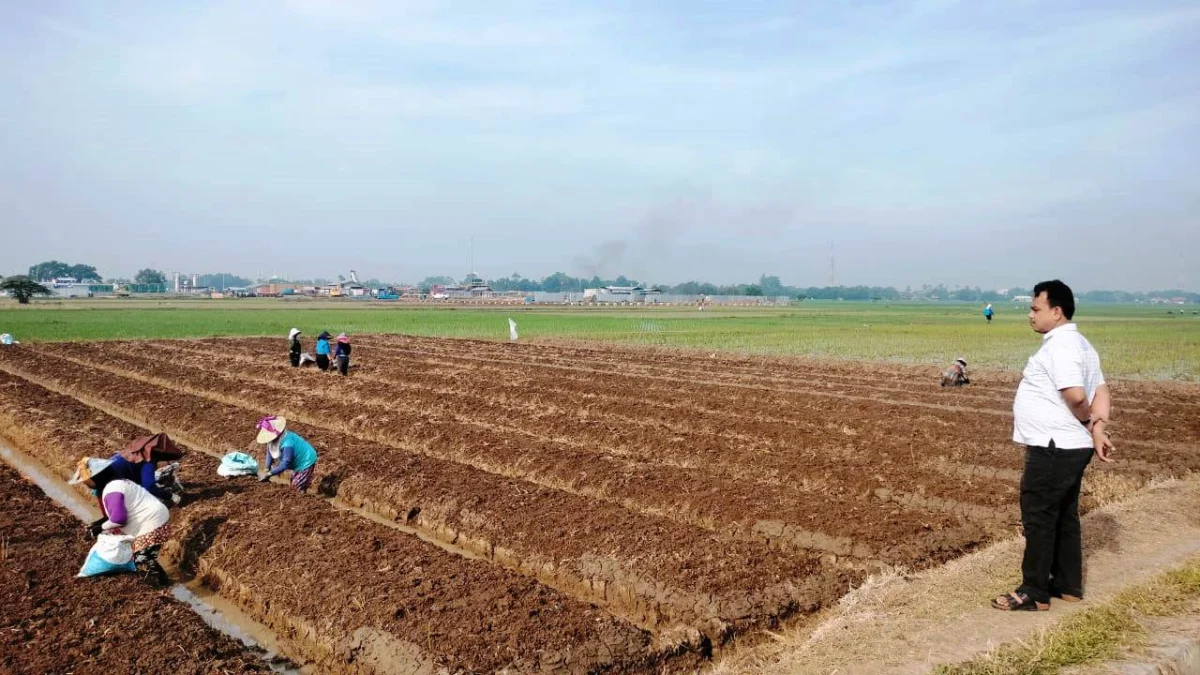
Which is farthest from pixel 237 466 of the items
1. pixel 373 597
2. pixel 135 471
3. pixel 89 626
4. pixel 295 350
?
pixel 295 350

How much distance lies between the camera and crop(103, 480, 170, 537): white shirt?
6266 millimetres

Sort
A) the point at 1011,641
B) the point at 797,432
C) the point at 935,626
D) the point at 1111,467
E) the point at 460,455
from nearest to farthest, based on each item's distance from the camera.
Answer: the point at 1011,641 → the point at 935,626 → the point at 1111,467 → the point at 460,455 → the point at 797,432

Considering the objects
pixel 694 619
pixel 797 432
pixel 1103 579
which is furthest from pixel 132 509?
pixel 797 432

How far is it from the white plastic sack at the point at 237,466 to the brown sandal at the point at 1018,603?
830 centimetres

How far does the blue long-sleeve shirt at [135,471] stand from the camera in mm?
6789

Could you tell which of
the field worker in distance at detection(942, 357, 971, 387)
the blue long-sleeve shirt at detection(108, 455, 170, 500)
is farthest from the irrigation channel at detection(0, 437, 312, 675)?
the field worker in distance at detection(942, 357, 971, 387)

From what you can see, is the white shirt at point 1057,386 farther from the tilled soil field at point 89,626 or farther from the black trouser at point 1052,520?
the tilled soil field at point 89,626

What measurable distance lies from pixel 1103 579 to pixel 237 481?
880 centimetres

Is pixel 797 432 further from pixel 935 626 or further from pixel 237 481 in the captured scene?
pixel 237 481

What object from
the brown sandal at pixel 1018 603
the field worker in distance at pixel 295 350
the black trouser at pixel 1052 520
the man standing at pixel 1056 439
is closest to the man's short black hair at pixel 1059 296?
the man standing at pixel 1056 439

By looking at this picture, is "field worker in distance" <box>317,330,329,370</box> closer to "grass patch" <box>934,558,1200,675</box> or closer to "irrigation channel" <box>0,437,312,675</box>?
"irrigation channel" <box>0,437,312,675</box>

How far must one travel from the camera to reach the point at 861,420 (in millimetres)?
13125

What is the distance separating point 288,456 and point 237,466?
3.55 feet

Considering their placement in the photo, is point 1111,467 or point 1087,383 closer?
point 1087,383
